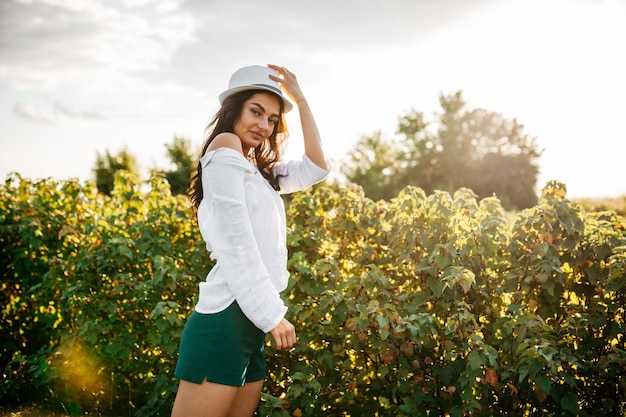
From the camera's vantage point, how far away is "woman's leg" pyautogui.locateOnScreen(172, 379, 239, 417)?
1.96 metres

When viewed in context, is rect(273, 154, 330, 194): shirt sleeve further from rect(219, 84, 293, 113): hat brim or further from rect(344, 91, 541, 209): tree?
rect(344, 91, 541, 209): tree

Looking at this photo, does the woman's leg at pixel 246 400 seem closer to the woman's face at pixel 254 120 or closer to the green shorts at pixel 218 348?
the green shorts at pixel 218 348

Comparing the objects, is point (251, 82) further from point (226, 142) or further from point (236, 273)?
point (236, 273)

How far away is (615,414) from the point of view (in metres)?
3.33

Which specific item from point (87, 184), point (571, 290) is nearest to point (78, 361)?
point (87, 184)

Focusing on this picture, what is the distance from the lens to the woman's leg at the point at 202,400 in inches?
77.4

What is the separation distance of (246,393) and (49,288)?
10.4ft

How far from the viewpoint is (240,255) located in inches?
75.8

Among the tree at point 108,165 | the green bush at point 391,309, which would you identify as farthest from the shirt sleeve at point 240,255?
the tree at point 108,165

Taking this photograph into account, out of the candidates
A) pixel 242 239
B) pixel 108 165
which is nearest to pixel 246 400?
pixel 242 239

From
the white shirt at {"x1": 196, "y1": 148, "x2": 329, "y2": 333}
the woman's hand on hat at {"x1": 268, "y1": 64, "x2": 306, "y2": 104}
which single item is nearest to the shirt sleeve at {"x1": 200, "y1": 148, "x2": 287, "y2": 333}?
the white shirt at {"x1": 196, "y1": 148, "x2": 329, "y2": 333}

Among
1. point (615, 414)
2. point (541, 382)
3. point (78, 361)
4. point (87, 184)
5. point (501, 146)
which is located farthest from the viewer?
point (501, 146)

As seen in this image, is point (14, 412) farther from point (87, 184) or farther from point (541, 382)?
point (541, 382)

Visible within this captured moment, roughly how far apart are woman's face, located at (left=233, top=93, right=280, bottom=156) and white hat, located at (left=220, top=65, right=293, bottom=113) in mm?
42
